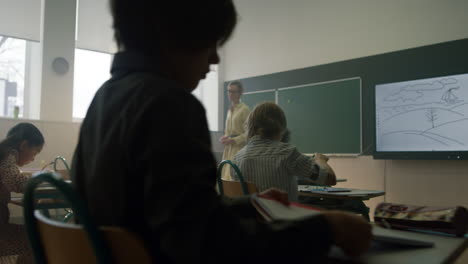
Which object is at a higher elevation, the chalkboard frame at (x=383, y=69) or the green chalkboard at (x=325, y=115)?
the chalkboard frame at (x=383, y=69)

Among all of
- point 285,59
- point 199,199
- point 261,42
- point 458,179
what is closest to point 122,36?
point 199,199

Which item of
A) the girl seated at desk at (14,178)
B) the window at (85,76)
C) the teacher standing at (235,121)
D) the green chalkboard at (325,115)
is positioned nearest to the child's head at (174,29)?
the girl seated at desk at (14,178)

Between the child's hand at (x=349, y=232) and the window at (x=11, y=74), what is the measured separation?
5.42m

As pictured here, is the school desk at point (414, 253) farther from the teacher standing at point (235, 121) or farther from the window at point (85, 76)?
the window at point (85, 76)

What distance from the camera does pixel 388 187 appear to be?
15.4ft

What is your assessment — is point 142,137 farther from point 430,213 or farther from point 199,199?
point 430,213

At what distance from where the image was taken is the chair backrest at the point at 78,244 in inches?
21.7

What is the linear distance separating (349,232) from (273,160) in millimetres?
1450

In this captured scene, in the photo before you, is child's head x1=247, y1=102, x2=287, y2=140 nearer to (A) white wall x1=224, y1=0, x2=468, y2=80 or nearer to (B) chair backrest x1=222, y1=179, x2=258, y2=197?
(B) chair backrest x1=222, y1=179, x2=258, y2=197

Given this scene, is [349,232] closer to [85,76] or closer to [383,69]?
[383,69]

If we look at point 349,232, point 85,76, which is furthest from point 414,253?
point 85,76

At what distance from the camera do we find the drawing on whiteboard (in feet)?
13.4

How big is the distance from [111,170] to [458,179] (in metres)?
4.41

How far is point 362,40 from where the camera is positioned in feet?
16.5
